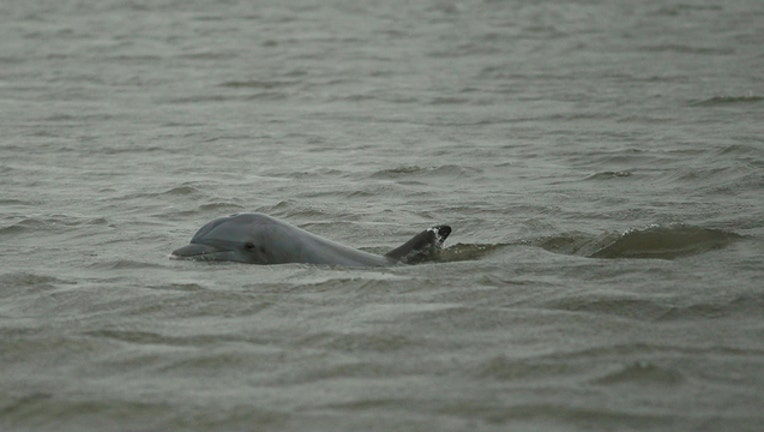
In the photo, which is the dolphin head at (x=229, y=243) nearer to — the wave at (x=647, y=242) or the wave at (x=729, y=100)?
the wave at (x=647, y=242)

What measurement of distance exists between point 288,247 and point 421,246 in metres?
0.77

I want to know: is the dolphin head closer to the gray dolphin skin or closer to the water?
the gray dolphin skin

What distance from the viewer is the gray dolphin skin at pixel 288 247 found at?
25.0 ft

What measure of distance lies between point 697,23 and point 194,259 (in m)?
18.0

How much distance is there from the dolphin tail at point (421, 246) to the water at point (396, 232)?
0.62 ft

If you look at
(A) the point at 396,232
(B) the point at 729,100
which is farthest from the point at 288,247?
(B) the point at 729,100

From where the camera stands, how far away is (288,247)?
7.64 meters

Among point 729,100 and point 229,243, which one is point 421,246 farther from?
point 729,100

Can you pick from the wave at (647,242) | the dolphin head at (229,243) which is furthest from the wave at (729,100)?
the dolphin head at (229,243)

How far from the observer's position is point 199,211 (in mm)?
10188

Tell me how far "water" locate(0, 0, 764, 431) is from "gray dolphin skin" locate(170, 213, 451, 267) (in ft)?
0.59

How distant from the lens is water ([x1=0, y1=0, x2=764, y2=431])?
514cm

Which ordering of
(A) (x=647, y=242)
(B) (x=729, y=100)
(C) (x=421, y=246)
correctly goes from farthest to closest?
1. (B) (x=729, y=100)
2. (A) (x=647, y=242)
3. (C) (x=421, y=246)

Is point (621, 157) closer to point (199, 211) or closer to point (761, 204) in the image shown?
point (761, 204)
